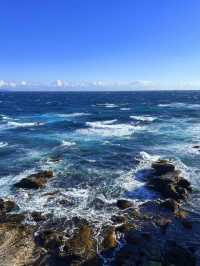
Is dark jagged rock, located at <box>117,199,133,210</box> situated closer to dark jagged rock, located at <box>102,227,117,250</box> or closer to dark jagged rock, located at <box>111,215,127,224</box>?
dark jagged rock, located at <box>111,215,127,224</box>

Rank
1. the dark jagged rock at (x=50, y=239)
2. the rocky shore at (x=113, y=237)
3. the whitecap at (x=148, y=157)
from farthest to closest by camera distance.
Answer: the whitecap at (x=148, y=157) → the dark jagged rock at (x=50, y=239) → the rocky shore at (x=113, y=237)

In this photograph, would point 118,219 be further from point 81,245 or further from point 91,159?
point 91,159

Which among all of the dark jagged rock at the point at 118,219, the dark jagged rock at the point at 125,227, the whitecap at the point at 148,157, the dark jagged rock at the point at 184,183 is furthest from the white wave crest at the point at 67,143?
the dark jagged rock at the point at 125,227

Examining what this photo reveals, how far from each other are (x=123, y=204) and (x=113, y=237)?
4.81 m

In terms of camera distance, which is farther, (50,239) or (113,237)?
(113,237)

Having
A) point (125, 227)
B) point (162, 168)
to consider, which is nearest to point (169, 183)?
point (162, 168)

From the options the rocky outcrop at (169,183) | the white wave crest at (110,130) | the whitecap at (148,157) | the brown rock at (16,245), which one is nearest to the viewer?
the brown rock at (16,245)

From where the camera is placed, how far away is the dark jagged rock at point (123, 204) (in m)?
23.5

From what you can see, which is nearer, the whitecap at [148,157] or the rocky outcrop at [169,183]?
the rocky outcrop at [169,183]

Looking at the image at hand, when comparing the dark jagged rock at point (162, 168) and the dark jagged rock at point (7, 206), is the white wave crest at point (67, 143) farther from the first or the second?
the dark jagged rock at point (7, 206)

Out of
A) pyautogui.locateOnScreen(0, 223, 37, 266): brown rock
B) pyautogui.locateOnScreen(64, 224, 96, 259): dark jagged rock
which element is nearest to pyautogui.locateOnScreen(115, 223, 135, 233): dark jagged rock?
pyautogui.locateOnScreen(64, 224, 96, 259): dark jagged rock

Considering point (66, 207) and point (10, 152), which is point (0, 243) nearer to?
point (66, 207)

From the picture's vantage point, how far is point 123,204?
937 inches

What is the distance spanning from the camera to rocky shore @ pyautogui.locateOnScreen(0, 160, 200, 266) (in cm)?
1683
